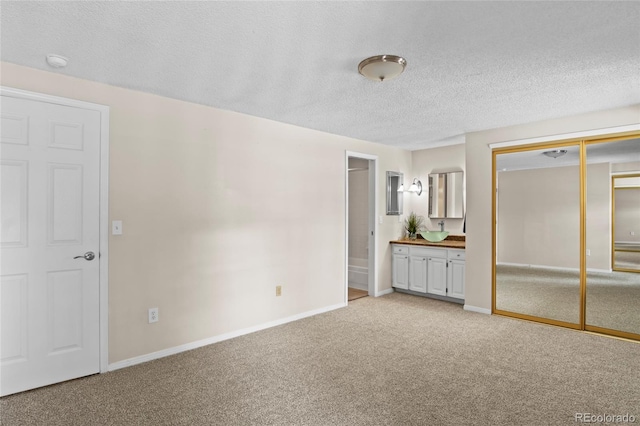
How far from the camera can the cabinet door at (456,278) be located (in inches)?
193

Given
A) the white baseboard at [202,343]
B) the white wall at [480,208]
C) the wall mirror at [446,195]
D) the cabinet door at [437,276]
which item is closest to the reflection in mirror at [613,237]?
the white wall at [480,208]

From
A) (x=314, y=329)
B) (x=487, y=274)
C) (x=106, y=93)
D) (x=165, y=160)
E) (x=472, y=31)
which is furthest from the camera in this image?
(x=487, y=274)

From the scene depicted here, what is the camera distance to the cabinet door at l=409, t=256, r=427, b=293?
17.5 feet

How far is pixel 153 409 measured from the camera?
94.2 inches

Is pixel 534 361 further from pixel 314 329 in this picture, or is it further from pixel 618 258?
pixel 314 329

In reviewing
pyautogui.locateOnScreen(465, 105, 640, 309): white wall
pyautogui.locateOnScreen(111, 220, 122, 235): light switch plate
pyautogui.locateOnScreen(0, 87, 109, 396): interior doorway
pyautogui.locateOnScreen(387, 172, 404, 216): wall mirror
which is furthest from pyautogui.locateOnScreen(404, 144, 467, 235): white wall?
pyautogui.locateOnScreen(0, 87, 109, 396): interior doorway

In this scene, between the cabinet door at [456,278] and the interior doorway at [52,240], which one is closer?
the interior doorway at [52,240]

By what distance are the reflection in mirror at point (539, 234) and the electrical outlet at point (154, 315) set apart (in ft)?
12.5

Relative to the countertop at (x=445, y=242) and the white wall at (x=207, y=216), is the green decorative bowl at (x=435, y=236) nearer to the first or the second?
the countertop at (x=445, y=242)

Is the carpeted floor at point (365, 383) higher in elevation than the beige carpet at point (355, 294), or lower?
lower

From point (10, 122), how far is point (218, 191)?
5.43 ft

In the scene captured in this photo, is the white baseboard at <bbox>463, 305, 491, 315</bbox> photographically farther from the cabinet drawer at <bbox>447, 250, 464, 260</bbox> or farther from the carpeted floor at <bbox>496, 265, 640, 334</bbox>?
the cabinet drawer at <bbox>447, 250, 464, 260</bbox>

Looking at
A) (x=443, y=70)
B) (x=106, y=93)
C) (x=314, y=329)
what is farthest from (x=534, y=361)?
(x=106, y=93)

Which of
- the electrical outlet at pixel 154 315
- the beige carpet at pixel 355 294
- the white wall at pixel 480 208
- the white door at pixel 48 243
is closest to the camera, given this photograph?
the white door at pixel 48 243
